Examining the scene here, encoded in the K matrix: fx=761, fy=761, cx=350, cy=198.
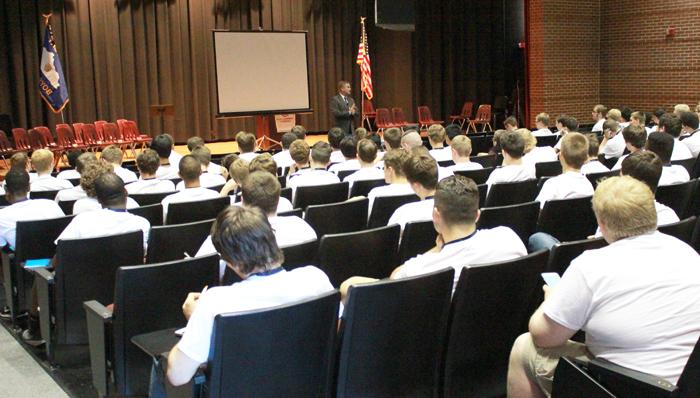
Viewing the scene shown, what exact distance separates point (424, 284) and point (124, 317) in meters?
1.39

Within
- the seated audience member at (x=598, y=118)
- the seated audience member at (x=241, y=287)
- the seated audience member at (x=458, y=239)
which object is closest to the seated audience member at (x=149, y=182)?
the seated audience member at (x=458, y=239)

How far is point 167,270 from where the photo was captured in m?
3.35

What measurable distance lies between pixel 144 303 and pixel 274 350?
3.55 ft

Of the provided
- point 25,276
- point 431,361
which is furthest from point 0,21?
point 431,361

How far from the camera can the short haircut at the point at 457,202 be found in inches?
121

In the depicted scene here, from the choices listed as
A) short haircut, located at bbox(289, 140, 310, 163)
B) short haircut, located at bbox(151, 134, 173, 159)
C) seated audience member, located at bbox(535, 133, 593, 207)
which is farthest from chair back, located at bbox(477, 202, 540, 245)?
short haircut, located at bbox(151, 134, 173, 159)

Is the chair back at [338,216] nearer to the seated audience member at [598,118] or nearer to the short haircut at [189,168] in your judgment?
the short haircut at [189,168]

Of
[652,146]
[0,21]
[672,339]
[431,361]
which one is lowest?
[431,361]

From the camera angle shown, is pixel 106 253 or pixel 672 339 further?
pixel 106 253

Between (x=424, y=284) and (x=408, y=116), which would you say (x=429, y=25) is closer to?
(x=408, y=116)

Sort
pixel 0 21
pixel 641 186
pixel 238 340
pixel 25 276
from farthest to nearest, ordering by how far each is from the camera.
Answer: pixel 0 21 < pixel 25 276 < pixel 641 186 < pixel 238 340

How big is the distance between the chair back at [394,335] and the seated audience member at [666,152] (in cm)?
342

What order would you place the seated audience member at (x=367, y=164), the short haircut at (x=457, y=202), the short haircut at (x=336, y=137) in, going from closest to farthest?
the short haircut at (x=457, y=202) < the seated audience member at (x=367, y=164) < the short haircut at (x=336, y=137)

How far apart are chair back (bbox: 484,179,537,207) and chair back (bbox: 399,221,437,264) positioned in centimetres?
138
